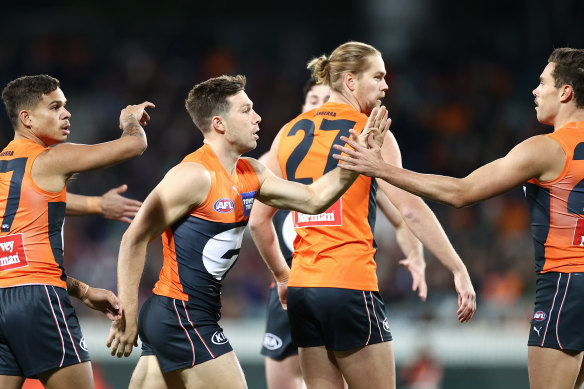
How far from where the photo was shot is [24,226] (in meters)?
4.36

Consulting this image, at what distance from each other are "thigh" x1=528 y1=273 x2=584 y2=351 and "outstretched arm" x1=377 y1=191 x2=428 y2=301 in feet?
4.29

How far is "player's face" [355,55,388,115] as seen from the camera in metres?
4.84

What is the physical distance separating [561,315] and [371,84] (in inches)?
70.2

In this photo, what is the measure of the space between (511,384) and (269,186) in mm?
5411

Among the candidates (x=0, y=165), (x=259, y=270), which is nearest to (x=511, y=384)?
(x=259, y=270)

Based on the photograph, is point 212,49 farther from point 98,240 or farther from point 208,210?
point 208,210

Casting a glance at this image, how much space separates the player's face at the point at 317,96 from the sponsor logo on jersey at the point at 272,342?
1860 millimetres

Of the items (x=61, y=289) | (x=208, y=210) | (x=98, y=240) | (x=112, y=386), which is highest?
(x=208, y=210)

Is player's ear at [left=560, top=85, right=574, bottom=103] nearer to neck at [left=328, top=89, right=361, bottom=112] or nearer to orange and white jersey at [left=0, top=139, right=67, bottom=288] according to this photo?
neck at [left=328, top=89, right=361, bottom=112]

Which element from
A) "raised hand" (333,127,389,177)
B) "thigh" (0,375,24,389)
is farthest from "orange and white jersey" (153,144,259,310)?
"thigh" (0,375,24,389)

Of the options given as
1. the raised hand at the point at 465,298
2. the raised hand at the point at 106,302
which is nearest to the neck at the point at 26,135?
the raised hand at the point at 106,302

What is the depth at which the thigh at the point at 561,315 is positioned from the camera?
4105 millimetres

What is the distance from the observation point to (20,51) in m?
15.7

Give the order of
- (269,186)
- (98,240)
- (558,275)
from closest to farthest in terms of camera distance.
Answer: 1. (558,275)
2. (269,186)
3. (98,240)
